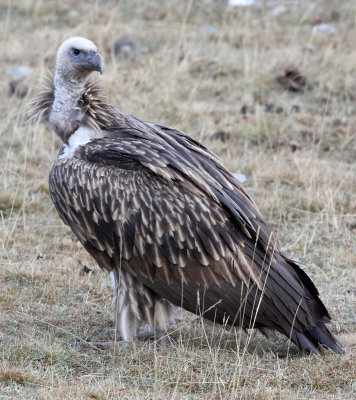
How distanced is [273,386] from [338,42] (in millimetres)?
8230

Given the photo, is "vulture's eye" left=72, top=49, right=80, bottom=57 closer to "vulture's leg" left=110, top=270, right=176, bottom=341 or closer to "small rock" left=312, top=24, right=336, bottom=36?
"vulture's leg" left=110, top=270, right=176, bottom=341

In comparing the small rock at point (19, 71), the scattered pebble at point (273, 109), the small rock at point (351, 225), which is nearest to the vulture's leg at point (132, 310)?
the small rock at point (351, 225)

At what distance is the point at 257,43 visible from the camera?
1201 centimetres

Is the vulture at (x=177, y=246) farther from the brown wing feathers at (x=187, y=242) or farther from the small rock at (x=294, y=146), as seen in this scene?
the small rock at (x=294, y=146)

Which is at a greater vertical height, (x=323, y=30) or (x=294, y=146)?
(x=323, y=30)

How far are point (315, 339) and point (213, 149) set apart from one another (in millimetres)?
4084

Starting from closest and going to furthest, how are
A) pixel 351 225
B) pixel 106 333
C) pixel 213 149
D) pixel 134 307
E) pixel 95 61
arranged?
pixel 134 307 < pixel 106 333 < pixel 95 61 < pixel 351 225 < pixel 213 149

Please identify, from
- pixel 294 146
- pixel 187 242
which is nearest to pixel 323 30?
pixel 294 146

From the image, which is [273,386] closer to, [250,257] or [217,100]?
[250,257]

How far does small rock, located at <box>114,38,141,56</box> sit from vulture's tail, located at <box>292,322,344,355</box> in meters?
7.02

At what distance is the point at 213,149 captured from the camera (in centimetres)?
941

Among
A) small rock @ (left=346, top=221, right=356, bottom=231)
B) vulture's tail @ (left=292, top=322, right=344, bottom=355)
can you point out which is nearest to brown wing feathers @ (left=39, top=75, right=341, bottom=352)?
vulture's tail @ (left=292, top=322, right=344, bottom=355)

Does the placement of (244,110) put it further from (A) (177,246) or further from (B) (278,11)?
(A) (177,246)

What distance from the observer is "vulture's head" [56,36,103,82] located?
246 inches
